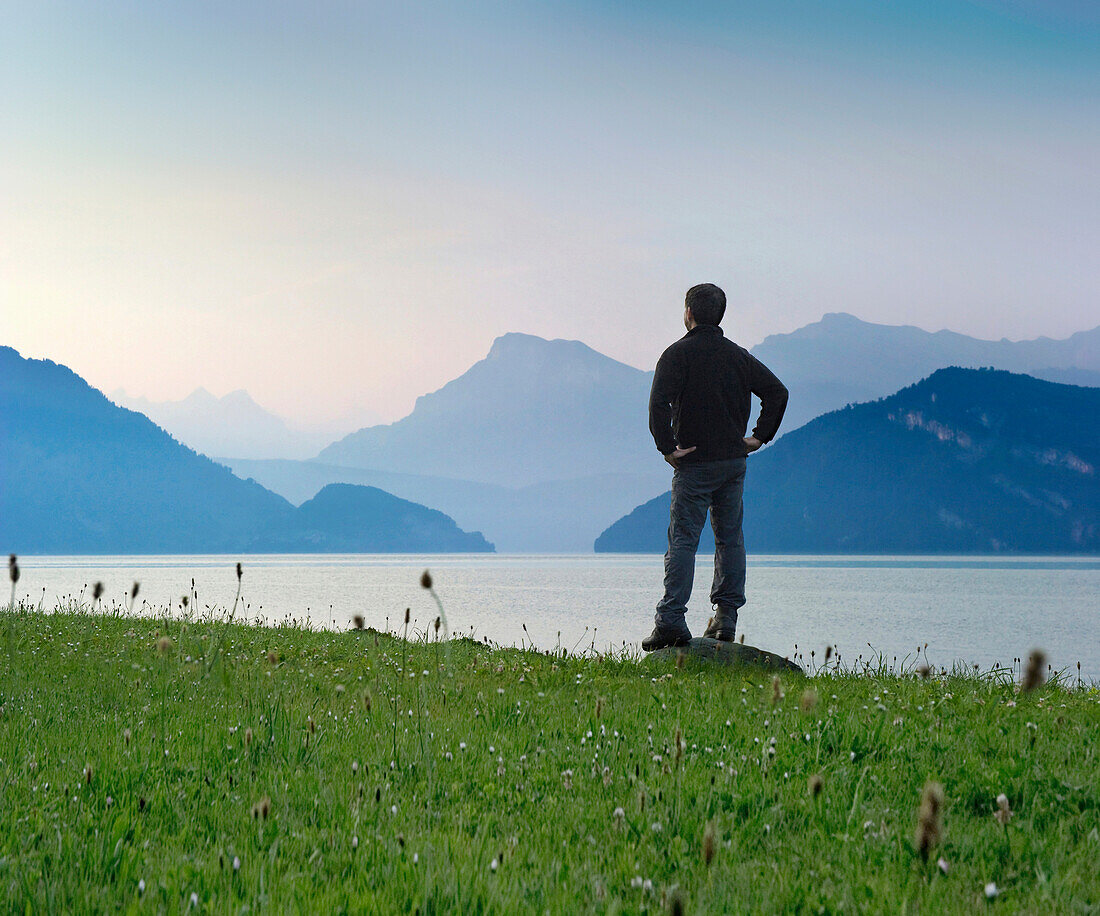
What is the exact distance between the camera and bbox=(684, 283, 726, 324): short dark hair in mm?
12008

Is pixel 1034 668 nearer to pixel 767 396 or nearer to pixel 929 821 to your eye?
pixel 929 821

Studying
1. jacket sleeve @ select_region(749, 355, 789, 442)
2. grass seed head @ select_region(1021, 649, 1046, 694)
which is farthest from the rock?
grass seed head @ select_region(1021, 649, 1046, 694)

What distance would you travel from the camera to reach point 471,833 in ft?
14.5

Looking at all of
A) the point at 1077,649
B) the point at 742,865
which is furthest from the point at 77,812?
the point at 1077,649

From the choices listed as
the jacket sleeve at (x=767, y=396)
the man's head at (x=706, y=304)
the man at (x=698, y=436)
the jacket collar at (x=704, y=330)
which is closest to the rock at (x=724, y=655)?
the man at (x=698, y=436)

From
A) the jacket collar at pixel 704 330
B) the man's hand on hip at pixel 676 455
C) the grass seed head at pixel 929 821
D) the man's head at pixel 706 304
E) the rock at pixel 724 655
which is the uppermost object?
the man's head at pixel 706 304

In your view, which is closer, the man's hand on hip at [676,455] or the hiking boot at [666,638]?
the man's hand on hip at [676,455]

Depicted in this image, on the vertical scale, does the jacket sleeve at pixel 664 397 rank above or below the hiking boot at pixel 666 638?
above

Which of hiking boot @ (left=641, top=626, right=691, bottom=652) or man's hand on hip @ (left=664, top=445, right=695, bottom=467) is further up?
man's hand on hip @ (left=664, top=445, right=695, bottom=467)

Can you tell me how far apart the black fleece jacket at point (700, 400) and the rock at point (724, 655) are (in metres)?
2.58

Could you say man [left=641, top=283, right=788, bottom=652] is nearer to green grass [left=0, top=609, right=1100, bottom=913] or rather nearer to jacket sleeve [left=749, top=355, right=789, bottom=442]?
jacket sleeve [left=749, top=355, right=789, bottom=442]

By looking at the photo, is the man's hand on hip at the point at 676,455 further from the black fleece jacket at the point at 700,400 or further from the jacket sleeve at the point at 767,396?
the jacket sleeve at the point at 767,396

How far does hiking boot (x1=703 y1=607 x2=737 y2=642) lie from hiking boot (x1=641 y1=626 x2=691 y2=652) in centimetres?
62

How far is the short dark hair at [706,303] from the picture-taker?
12008 mm
